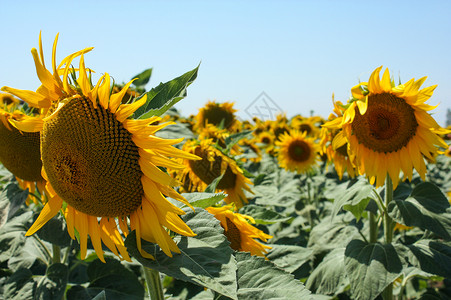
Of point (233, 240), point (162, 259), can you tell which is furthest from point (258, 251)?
point (162, 259)

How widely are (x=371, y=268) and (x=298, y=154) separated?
3.91 metres

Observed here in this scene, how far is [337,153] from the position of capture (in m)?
3.81

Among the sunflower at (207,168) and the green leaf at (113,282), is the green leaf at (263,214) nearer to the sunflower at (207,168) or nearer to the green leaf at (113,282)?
the sunflower at (207,168)

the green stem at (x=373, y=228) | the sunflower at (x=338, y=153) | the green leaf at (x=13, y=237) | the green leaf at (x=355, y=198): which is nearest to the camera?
the green leaf at (x=355, y=198)

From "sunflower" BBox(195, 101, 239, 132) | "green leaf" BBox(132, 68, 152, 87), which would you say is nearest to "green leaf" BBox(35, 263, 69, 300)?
"green leaf" BBox(132, 68, 152, 87)

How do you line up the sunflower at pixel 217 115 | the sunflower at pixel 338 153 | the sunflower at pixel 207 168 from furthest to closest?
the sunflower at pixel 217 115, the sunflower at pixel 338 153, the sunflower at pixel 207 168

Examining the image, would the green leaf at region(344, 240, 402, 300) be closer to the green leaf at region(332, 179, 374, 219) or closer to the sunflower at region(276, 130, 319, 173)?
the green leaf at region(332, 179, 374, 219)

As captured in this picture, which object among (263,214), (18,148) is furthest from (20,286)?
(263,214)

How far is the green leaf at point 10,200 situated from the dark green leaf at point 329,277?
2.05 m

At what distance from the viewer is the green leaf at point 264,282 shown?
1.37 meters

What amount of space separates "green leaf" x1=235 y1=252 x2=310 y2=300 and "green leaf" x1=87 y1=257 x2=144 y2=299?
1185 mm

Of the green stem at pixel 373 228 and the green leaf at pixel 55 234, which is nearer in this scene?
the green leaf at pixel 55 234

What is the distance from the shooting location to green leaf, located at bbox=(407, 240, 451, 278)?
8.06ft

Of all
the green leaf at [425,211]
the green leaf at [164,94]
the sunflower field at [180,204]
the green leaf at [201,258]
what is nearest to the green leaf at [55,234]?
the sunflower field at [180,204]
